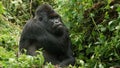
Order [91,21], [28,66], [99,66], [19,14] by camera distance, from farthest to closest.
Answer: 1. [19,14]
2. [91,21]
3. [99,66]
4. [28,66]

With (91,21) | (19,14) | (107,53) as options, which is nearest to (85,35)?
(91,21)

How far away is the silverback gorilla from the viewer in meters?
4.92

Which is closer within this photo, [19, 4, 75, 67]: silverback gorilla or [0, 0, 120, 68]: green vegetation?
[0, 0, 120, 68]: green vegetation

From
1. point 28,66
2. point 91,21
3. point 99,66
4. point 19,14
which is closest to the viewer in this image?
point 28,66

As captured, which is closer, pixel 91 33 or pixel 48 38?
pixel 91 33

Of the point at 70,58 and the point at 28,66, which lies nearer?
the point at 28,66

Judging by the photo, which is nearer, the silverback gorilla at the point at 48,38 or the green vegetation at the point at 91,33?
the green vegetation at the point at 91,33

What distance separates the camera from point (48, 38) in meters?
4.96

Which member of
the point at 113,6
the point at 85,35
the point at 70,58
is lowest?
the point at 70,58

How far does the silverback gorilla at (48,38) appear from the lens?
4922 millimetres

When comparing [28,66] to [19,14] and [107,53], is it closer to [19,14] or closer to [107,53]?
[107,53]

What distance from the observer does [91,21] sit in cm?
487

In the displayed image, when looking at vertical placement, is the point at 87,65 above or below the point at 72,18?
below

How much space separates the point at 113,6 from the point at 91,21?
46cm
